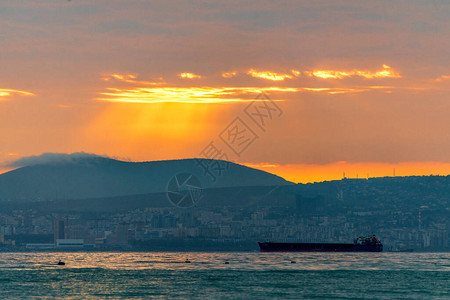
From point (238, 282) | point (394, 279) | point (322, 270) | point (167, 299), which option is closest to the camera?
point (167, 299)

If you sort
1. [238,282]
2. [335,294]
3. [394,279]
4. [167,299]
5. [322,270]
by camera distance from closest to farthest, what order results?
[167,299]
[335,294]
[238,282]
[394,279]
[322,270]

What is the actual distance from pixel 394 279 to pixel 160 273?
47.1m

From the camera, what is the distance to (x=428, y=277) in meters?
160

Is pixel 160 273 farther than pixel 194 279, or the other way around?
pixel 160 273

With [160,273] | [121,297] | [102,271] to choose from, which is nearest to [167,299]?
[121,297]

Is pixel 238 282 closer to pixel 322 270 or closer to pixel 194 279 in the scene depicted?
pixel 194 279

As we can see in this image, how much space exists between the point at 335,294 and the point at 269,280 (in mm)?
26785

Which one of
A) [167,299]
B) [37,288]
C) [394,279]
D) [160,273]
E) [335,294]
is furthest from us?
[160,273]

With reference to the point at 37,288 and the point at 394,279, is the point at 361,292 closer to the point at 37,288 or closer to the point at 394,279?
the point at 394,279

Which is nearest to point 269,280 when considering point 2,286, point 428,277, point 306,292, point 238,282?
point 238,282

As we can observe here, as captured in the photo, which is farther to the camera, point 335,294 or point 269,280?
point 269,280

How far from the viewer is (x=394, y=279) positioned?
154 meters

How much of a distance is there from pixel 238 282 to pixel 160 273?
29.3 m

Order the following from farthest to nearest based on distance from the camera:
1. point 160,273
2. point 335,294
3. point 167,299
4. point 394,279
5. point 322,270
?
1. point 322,270
2. point 160,273
3. point 394,279
4. point 335,294
5. point 167,299
